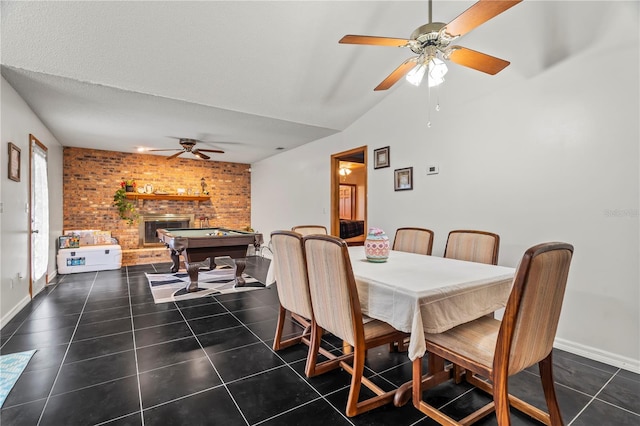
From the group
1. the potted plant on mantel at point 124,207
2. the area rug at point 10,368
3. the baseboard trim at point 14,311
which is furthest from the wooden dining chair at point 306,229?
the potted plant on mantel at point 124,207

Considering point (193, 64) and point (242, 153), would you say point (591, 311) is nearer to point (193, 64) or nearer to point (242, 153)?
point (193, 64)

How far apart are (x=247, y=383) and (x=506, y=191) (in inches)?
111

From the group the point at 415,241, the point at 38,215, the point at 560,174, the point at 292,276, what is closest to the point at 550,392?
the point at 292,276

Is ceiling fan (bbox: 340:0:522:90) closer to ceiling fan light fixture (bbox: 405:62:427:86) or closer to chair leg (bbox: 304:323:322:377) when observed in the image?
ceiling fan light fixture (bbox: 405:62:427:86)

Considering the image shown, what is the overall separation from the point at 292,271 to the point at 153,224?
6.17m

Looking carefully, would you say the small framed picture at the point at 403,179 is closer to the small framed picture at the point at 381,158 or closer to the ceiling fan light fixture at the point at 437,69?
the small framed picture at the point at 381,158

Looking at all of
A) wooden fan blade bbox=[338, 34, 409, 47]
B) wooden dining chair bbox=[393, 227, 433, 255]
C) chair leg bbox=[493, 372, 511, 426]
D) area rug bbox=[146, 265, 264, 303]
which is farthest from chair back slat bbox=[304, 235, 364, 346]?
area rug bbox=[146, 265, 264, 303]

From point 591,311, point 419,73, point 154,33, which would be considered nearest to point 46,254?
point 154,33

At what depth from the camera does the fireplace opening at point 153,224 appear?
7.05m

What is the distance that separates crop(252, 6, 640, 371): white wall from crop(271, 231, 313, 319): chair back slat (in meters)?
2.10

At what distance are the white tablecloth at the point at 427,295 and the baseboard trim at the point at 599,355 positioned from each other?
3.94 ft

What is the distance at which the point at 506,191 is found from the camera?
3025mm

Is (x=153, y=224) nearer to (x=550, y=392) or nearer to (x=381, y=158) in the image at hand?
(x=381, y=158)

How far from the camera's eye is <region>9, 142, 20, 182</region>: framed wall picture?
3.15 meters
